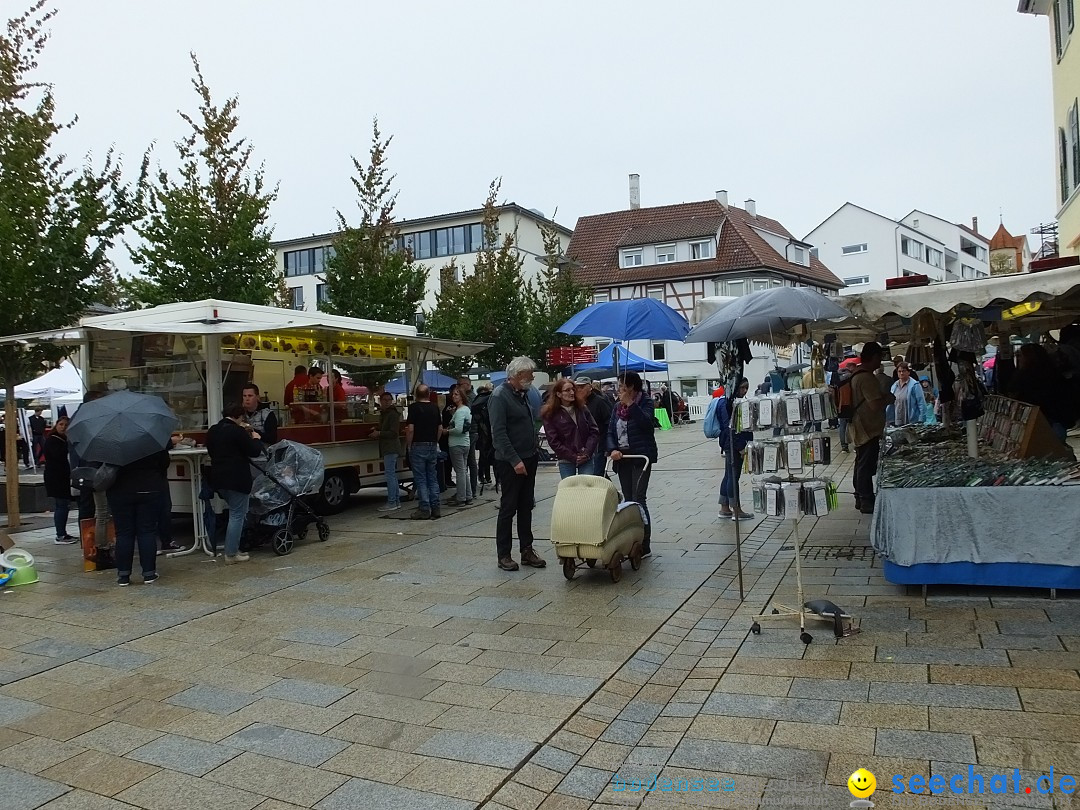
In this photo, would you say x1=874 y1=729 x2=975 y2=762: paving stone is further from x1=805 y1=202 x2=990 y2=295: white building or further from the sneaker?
x1=805 y1=202 x2=990 y2=295: white building

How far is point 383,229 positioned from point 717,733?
49.0 ft

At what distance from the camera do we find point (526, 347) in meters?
23.5

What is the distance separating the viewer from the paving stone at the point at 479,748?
12.2 ft

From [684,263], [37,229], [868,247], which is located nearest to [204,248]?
[37,229]

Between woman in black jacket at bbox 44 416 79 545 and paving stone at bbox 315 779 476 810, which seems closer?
paving stone at bbox 315 779 476 810

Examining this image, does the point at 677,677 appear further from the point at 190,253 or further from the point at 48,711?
the point at 190,253

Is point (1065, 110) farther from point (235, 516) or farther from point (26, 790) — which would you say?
point (26, 790)

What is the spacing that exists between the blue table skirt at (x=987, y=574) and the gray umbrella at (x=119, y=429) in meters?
6.23

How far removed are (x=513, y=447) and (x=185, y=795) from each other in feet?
14.3

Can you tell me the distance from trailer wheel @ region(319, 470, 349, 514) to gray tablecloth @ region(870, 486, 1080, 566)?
7631mm

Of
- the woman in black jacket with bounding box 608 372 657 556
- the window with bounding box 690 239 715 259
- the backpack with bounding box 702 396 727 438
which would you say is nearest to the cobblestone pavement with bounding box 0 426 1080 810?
the woman in black jacket with bounding box 608 372 657 556

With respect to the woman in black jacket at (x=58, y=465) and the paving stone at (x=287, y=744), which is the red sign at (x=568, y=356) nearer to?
the woman in black jacket at (x=58, y=465)

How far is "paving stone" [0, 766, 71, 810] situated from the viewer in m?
3.46

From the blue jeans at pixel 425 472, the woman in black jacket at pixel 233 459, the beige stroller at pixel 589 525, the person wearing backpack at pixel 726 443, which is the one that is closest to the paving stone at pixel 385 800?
the beige stroller at pixel 589 525
